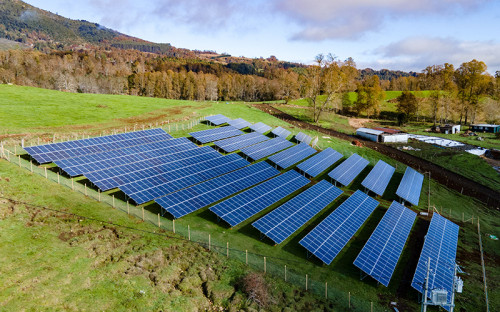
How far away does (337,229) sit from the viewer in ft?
99.7

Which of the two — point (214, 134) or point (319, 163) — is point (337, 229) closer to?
point (319, 163)

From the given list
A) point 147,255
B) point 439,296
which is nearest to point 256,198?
point 147,255

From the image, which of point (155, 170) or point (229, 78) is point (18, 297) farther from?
point (229, 78)

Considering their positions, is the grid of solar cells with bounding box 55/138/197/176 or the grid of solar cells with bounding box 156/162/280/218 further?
the grid of solar cells with bounding box 55/138/197/176

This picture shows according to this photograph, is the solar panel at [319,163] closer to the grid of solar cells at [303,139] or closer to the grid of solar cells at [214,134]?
the grid of solar cells at [303,139]

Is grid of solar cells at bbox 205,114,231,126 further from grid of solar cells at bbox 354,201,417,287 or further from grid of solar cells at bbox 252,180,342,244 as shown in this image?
grid of solar cells at bbox 354,201,417,287

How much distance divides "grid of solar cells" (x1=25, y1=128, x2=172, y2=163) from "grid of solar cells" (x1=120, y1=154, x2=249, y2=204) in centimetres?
1105

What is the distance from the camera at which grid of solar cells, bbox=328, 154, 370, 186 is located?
45709mm

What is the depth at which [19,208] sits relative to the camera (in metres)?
26.7

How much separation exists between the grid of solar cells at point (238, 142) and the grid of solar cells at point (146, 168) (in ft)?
14.3

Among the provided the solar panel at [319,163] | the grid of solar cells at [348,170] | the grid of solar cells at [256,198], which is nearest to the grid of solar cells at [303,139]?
the solar panel at [319,163]

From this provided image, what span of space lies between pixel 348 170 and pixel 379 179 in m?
5.29

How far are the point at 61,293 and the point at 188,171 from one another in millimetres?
23056

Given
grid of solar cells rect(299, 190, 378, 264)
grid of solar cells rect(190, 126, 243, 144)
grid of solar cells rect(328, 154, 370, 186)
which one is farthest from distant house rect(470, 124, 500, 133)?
grid of solar cells rect(190, 126, 243, 144)
